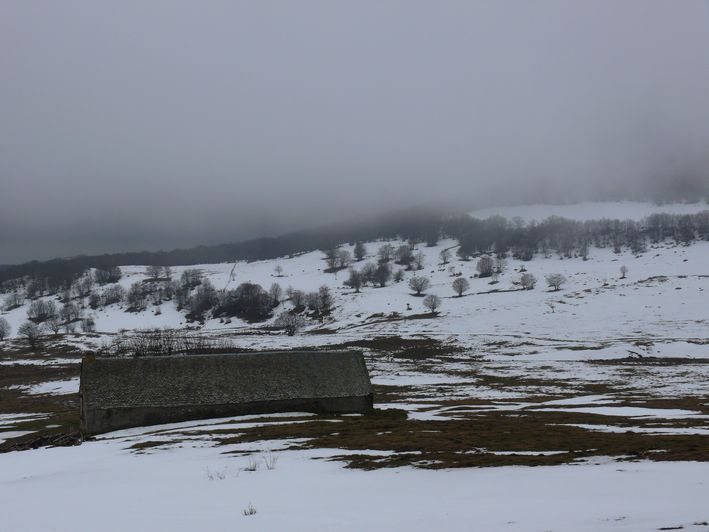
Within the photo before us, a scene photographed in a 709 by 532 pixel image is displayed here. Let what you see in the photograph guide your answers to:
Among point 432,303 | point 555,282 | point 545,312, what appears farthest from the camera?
point 555,282

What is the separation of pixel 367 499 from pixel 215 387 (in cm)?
3206

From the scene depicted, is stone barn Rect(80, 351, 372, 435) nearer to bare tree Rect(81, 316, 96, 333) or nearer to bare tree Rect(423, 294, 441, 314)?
bare tree Rect(423, 294, 441, 314)

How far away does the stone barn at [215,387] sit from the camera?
129 feet

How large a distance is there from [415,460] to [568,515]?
8503 millimetres

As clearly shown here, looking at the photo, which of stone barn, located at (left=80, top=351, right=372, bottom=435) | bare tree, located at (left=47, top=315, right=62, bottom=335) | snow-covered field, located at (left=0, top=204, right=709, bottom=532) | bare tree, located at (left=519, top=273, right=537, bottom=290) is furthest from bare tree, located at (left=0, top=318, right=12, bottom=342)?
bare tree, located at (left=519, top=273, right=537, bottom=290)

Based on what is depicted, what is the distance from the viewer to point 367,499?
12.3 m

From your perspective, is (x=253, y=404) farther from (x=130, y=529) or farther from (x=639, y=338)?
(x=639, y=338)

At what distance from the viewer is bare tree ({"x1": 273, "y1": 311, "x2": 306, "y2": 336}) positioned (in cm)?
13850

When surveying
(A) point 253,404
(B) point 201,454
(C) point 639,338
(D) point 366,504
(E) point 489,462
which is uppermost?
(D) point 366,504

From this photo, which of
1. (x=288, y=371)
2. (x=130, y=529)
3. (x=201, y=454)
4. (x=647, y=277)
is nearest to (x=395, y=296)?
(x=647, y=277)

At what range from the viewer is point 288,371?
1767 inches

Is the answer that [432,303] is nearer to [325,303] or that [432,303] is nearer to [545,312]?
[545,312]

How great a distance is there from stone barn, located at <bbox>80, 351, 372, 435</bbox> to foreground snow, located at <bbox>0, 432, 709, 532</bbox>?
68.0ft

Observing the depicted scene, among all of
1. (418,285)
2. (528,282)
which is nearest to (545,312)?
(528,282)
